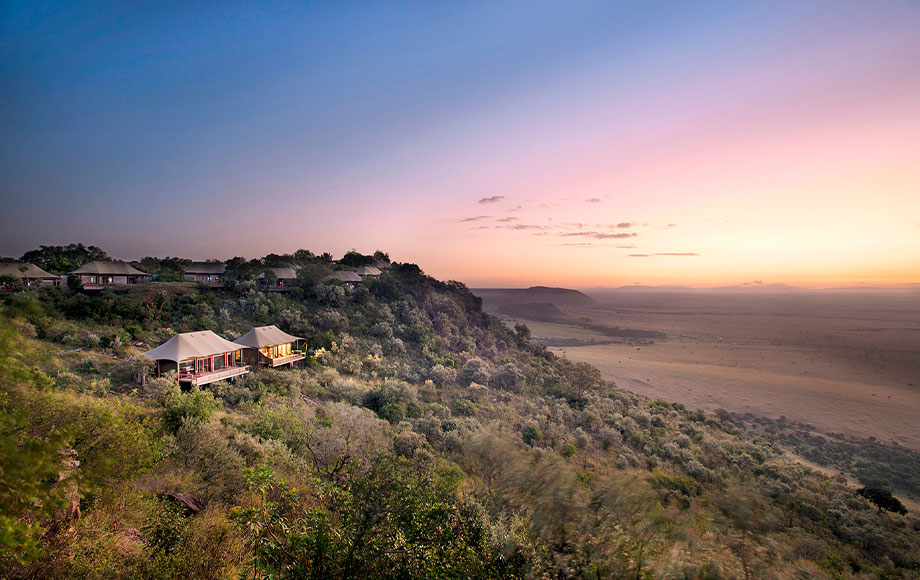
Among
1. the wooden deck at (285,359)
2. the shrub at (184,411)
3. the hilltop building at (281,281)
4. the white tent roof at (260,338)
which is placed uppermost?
the hilltop building at (281,281)

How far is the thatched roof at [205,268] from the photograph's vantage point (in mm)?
44062

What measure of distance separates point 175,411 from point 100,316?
2001 cm

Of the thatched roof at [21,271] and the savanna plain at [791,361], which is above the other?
the thatched roof at [21,271]

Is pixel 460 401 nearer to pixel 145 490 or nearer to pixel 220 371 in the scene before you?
pixel 220 371

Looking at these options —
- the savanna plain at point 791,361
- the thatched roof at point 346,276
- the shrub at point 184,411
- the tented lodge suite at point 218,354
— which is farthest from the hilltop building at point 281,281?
the savanna plain at point 791,361

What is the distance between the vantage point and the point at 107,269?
34.1 metres

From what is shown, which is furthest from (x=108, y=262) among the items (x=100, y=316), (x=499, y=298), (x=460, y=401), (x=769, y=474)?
(x=499, y=298)

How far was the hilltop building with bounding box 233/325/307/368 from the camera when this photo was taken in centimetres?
2198

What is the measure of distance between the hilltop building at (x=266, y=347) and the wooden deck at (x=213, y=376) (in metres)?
1.44

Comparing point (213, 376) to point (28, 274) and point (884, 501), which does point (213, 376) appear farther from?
point (884, 501)

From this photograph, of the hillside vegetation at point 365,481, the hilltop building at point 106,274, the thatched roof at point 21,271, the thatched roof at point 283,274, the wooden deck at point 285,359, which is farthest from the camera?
the thatched roof at point 283,274

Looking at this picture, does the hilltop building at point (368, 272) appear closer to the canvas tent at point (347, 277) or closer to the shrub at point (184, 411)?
the canvas tent at point (347, 277)

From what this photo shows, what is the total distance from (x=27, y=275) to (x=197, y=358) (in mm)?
27376

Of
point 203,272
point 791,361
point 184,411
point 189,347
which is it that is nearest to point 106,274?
point 203,272
